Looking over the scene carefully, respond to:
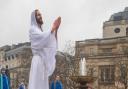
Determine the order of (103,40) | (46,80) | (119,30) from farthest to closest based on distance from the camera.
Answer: (119,30)
(103,40)
(46,80)

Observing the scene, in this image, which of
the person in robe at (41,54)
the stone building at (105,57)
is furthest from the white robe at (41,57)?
the stone building at (105,57)

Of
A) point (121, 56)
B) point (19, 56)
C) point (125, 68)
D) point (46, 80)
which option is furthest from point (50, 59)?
point (19, 56)

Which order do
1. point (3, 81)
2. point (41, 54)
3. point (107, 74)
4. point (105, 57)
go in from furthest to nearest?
point (105, 57)
point (107, 74)
point (3, 81)
point (41, 54)

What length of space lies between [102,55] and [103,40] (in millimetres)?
2516

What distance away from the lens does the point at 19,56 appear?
101 m

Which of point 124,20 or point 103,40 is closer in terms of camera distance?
point 103,40

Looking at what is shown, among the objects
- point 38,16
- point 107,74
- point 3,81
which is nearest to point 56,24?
point 38,16

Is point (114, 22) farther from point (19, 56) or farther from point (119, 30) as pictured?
point (19, 56)

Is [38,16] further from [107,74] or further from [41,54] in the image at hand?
[107,74]

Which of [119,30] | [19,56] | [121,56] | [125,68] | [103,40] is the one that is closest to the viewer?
[125,68]

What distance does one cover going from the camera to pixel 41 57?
31.6 ft

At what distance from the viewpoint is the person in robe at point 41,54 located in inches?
373

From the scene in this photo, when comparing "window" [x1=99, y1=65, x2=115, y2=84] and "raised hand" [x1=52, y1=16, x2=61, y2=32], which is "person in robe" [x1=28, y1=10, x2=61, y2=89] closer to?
"raised hand" [x1=52, y1=16, x2=61, y2=32]

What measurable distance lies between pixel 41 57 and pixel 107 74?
53794 millimetres
